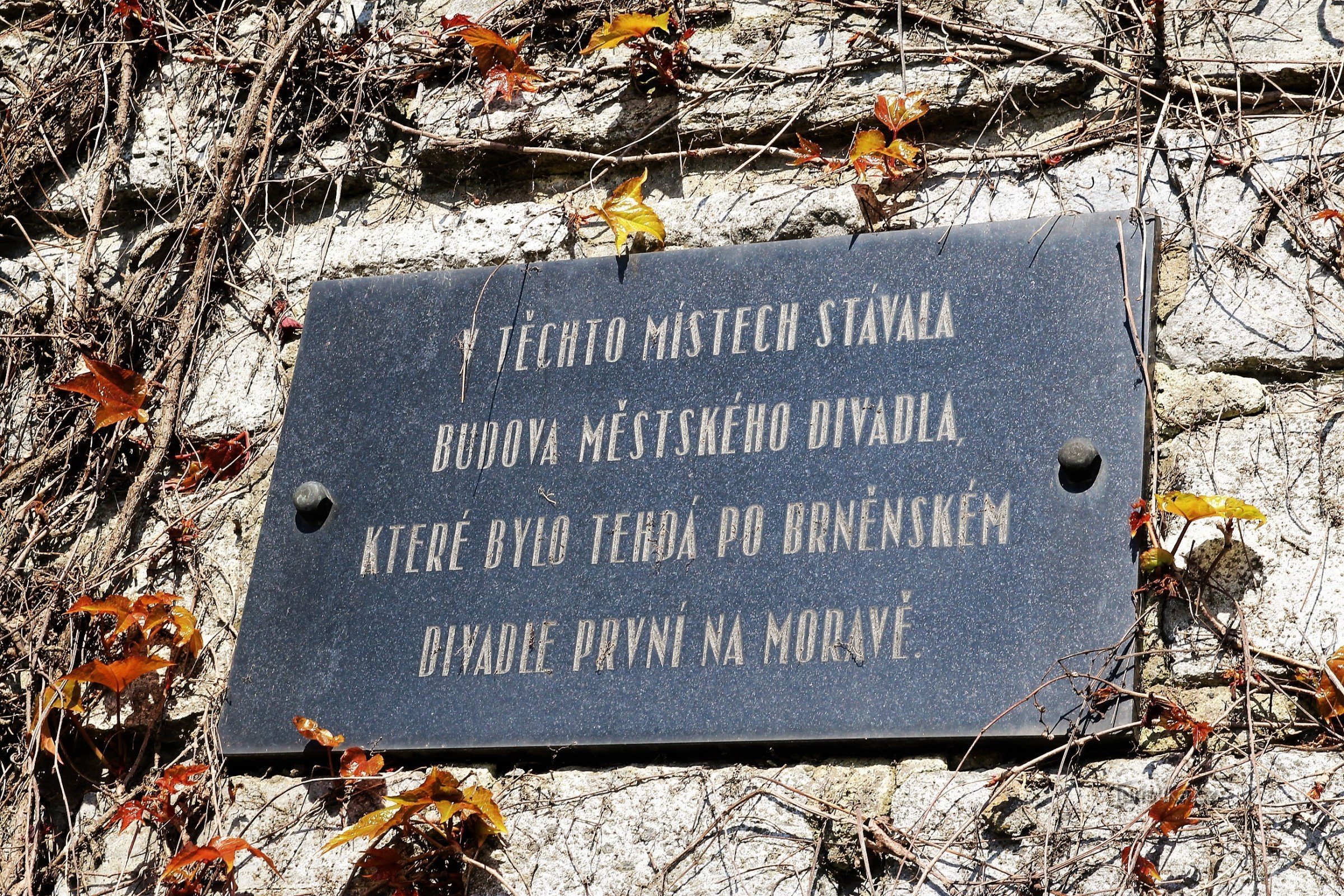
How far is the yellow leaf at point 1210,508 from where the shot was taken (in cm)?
190

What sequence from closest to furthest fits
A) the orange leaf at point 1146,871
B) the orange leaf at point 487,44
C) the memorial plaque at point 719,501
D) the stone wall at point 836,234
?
the orange leaf at point 1146,871
the stone wall at point 836,234
the memorial plaque at point 719,501
the orange leaf at point 487,44

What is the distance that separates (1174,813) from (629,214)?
1.34 m

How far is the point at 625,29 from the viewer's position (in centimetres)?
265

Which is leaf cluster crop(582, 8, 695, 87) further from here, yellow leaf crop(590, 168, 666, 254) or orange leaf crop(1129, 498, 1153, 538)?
orange leaf crop(1129, 498, 1153, 538)

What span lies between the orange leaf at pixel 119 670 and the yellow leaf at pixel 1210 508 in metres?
1.59

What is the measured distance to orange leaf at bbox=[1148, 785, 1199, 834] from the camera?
1789 mm

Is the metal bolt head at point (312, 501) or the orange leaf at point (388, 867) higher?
the metal bolt head at point (312, 501)

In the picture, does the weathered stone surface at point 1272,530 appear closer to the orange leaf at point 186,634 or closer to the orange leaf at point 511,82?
the orange leaf at point 511,82

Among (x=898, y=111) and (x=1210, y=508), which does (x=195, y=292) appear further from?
(x=1210, y=508)

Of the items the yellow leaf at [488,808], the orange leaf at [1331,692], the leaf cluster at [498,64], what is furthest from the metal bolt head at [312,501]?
the orange leaf at [1331,692]

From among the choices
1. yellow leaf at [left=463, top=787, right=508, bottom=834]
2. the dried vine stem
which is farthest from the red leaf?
yellow leaf at [left=463, top=787, right=508, bottom=834]

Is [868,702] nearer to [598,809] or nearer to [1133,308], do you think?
[598,809]

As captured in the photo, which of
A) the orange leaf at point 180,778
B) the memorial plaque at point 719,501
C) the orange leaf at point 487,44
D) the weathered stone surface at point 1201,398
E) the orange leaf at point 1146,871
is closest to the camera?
the orange leaf at point 1146,871

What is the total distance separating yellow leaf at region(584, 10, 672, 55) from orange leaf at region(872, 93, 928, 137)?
1.47ft
